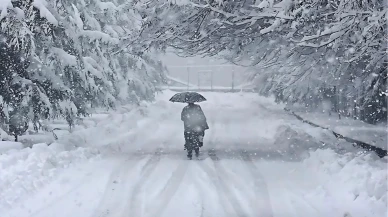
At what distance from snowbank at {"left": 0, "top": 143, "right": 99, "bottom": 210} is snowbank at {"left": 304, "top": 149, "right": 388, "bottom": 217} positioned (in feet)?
17.0

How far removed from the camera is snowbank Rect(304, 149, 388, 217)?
22.8ft

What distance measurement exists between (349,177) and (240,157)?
14.4 feet

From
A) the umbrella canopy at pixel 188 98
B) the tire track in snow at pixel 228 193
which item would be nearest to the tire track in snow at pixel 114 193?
the tire track in snow at pixel 228 193

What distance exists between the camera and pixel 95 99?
1533 cm

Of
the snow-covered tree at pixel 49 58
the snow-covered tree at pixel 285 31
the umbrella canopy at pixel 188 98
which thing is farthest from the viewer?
the umbrella canopy at pixel 188 98

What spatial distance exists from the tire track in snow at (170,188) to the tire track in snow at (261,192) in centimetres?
158

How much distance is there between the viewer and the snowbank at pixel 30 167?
7.49m

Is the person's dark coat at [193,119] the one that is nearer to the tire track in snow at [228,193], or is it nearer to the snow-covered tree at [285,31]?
the tire track in snow at [228,193]

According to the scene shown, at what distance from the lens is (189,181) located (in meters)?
9.02

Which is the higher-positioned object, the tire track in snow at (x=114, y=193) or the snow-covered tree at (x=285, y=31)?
the snow-covered tree at (x=285, y=31)

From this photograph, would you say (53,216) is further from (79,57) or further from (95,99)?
(95,99)

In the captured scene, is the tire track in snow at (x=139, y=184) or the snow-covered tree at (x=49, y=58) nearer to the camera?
the tire track in snow at (x=139, y=184)

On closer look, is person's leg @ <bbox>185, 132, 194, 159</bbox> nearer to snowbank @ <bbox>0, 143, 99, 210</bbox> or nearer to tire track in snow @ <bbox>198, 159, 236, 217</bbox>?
tire track in snow @ <bbox>198, 159, 236, 217</bbox>

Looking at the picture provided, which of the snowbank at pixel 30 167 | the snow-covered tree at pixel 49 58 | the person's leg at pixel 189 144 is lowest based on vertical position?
the person's leg at pixel 189 144
